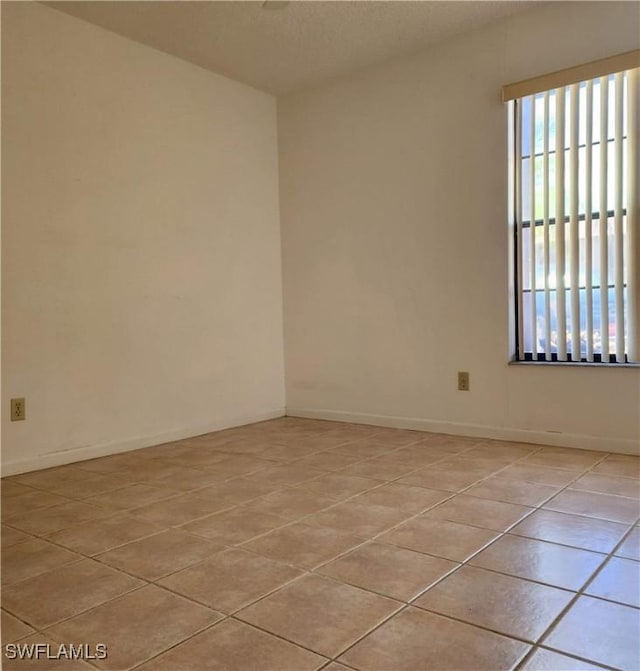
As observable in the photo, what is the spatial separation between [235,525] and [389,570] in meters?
0.60

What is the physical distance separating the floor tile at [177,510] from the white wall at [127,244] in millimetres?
940

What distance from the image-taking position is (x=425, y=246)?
3.47 meters

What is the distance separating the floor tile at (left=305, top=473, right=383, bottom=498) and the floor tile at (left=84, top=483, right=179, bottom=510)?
0.57 metres

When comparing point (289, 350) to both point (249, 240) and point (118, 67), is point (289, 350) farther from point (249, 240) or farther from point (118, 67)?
point (118, 67)

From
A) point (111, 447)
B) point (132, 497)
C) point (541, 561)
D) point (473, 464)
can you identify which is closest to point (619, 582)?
point (541, 561)

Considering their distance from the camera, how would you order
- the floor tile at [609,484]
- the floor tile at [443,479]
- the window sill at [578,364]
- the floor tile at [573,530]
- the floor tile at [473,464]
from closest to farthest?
1. the floor tile at [573,530]
2. the floor tile at [609,484]
3. the floor tile at [443,479]
4. the floor tile at [473,464]
5. the window sill at [578,364]

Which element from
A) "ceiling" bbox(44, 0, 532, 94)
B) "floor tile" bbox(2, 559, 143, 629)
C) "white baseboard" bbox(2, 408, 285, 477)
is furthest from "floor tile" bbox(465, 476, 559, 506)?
"ceiling" bbox(44, 0, 532, 94)

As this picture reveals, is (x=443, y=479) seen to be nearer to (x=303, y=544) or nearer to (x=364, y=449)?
(x=364, y=449)

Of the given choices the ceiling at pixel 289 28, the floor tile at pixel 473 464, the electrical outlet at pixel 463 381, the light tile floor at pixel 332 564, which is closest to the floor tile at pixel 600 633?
the light tile floor at pixel 332 564

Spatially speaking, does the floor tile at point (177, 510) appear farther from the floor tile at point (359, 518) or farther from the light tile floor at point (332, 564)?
the floor tile at point (359, 518)

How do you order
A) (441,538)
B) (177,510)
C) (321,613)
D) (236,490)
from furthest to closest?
(236,490), (177,510), (441,538), (321,613)

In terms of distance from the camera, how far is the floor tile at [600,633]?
1.16m

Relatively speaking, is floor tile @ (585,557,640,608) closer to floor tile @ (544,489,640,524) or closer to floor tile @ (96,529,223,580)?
floor tile @ (544,489,640,524)

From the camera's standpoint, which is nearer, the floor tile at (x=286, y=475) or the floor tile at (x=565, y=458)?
the floor tile at (x=286, y=475)
